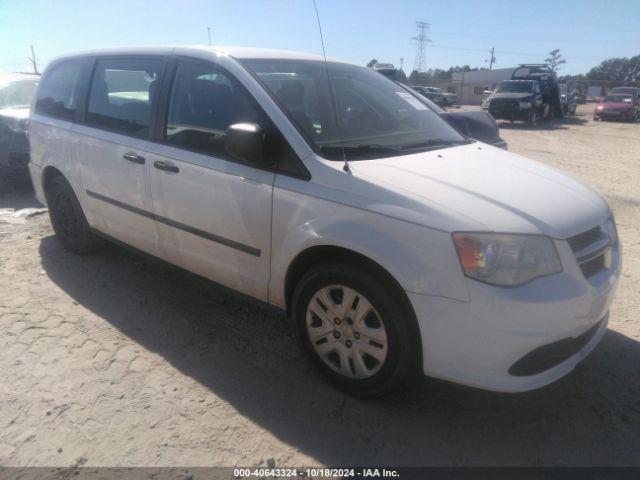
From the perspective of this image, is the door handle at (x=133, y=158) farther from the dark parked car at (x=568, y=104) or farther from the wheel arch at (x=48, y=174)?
the dark parked car at (x=568, y=104)

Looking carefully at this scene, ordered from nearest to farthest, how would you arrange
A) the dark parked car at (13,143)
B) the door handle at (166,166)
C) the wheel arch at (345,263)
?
the wheel arch at (345,263), the door handle at (166,166), the dark parked car at (13,143)

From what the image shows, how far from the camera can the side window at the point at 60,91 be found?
3.96 metres

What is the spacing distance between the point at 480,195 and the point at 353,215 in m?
0.61

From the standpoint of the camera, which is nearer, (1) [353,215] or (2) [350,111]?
(1) [353,215]

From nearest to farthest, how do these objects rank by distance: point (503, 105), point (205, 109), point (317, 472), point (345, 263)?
point (317, 472) → point (345, 263) → point (205, 109) → point (503, 105)

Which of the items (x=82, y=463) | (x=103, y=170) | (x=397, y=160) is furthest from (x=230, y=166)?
(x=82, y=463)

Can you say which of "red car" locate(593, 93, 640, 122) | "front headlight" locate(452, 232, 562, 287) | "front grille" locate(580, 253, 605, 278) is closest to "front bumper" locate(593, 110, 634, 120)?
"red car" locate(593, 93, 640, 122)

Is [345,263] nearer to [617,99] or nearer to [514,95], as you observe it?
[514,95]

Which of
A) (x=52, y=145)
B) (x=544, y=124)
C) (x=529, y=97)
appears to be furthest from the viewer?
(x=544, y=124)

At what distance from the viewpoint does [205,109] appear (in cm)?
294

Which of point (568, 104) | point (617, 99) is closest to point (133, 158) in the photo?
point (617, 99)

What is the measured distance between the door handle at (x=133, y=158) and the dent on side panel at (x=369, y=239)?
3.95 feet

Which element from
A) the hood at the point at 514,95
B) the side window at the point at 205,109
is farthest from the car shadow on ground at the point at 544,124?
the side window at the point at 205,109

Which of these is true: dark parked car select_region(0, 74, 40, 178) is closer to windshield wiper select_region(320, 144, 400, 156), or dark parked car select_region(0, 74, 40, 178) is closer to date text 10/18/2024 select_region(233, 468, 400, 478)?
windshield wiper select_region(320, 144, 400, 156)
